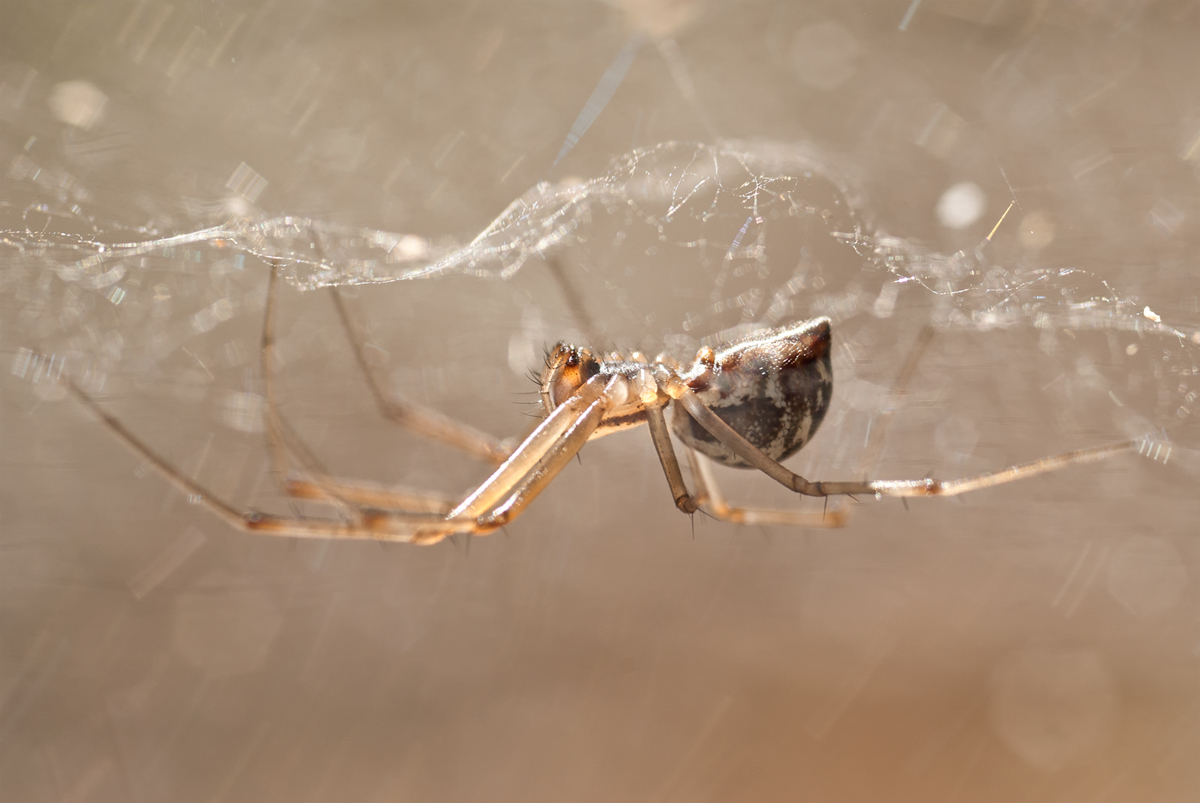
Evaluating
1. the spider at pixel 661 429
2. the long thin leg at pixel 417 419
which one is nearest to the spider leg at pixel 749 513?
the spider at pixel 661 429

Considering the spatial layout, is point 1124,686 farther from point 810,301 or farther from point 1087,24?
point 1087,24

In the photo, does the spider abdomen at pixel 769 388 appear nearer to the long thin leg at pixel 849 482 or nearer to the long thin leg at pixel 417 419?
the long thin leg at pixel 849 482

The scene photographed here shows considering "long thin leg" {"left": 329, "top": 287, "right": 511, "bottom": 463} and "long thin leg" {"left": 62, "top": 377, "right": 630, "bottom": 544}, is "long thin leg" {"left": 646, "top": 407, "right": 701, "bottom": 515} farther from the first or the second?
"long thin leg" {"left": 329, "top": 287, "right": 511, "bottom": 463}

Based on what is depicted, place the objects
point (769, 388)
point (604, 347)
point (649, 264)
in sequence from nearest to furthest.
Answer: point (769, 388) → point (604, 347) → point (649, 264)

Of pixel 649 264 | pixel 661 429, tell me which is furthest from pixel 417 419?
pixel 649 264

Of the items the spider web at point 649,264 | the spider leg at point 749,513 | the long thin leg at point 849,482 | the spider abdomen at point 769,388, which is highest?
the spider web at point 649,264

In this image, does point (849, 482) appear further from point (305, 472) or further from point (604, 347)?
point (305, 472)

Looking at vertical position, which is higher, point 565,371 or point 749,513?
point 565,371
